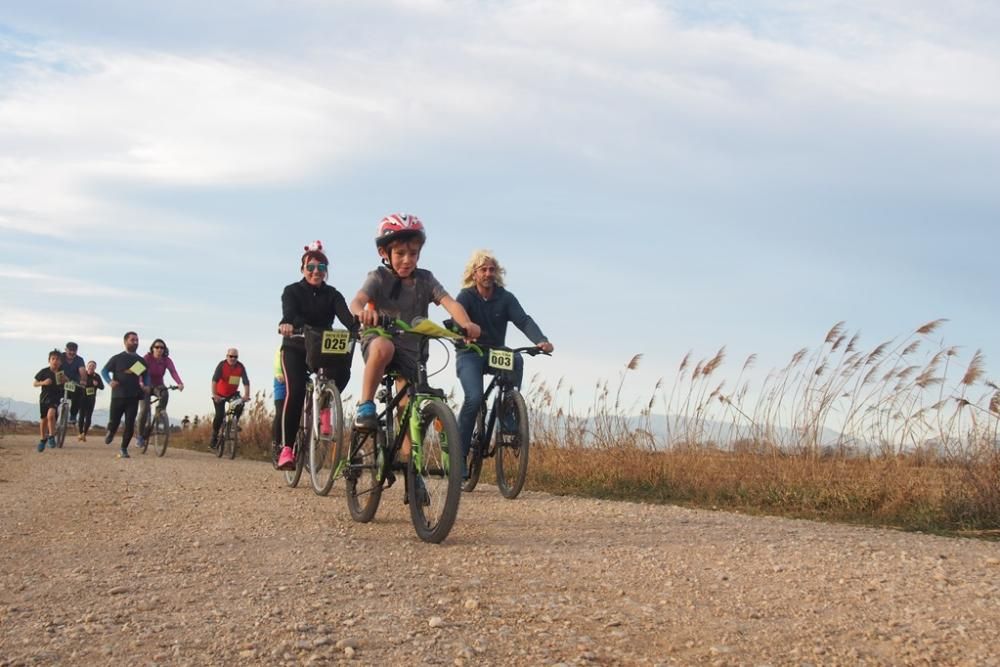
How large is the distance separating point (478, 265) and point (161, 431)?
9.49m

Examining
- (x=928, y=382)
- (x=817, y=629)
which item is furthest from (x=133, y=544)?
(x=928, y=382)

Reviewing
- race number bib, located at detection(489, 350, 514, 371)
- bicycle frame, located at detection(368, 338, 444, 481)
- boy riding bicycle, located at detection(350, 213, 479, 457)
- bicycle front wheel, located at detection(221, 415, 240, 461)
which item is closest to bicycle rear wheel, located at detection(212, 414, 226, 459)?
bicycle front wheel, located at detection(221, 415, 240, 461)

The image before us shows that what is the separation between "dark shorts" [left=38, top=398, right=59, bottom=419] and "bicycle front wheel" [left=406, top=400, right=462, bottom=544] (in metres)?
14.2

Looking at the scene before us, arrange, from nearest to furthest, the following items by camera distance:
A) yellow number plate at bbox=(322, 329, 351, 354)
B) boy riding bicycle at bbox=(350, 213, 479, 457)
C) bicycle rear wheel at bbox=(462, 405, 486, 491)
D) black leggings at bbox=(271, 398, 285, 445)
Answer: boy riding bicycle at bbox=(350, 213, 479, 457) → yellow number plate at bbox=(322, 329, 351, 354) → bicycle rear wheel at bbox=(462, 405, 486, 491) → black leggings at bbox=(271, 398, 285, 445)

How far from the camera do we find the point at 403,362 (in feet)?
20.9

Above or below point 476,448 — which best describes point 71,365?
above

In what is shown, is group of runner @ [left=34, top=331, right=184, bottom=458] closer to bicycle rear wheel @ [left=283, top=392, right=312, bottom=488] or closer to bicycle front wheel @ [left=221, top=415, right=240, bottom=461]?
bicycle front wheel @ [left=221, top=415, right=240, bottom=461]

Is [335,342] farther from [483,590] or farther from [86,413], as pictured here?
[86,413]

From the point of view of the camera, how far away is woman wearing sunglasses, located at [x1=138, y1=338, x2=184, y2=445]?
55.9ft

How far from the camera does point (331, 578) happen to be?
15.3ft

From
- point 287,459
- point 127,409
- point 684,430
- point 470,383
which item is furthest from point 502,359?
point 127,409

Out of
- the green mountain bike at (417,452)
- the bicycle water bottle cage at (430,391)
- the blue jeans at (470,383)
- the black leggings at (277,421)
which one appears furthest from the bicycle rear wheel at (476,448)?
the bicycle water bottle cage at (430,391)

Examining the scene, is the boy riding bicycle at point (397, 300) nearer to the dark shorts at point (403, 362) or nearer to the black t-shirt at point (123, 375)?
the dark shorts at point (403, 362)

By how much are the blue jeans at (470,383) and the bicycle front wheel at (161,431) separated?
9097 millimetres
